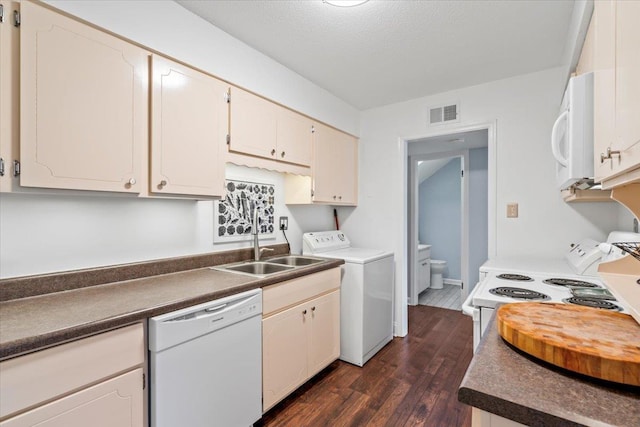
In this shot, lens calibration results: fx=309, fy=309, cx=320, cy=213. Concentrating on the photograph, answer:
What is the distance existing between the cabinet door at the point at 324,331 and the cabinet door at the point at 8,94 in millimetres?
1729

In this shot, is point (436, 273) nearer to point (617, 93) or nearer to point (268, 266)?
point (268, 266)

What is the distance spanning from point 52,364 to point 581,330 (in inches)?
61.7

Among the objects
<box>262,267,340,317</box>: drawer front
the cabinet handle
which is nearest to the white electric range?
the cabinet handle

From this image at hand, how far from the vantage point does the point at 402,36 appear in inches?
79.5

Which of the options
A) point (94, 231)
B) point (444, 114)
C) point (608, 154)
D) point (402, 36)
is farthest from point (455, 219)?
point (94, 231)

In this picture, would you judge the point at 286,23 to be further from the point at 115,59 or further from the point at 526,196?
the point at 526,196

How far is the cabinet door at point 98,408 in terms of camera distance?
3.23ft

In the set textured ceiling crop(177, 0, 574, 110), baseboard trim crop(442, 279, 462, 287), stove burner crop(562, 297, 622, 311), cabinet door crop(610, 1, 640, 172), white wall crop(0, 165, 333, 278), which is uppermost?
textured ceiling crop(177, 0, 574, 110)

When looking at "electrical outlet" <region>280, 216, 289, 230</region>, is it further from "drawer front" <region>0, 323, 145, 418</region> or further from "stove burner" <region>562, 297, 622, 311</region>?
"stove burner" <region>562, 297, 622, 311</region>

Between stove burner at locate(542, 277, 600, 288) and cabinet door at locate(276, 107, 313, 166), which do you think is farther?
cabinet door at locate(276, 107, 313, 166)

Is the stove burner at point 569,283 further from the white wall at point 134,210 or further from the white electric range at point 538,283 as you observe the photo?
the white wall at point 134,210

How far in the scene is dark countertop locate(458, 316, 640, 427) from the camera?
0.53m

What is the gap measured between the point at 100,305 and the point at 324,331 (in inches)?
61.0

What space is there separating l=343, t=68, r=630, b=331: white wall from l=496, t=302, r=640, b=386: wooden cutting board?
1.84 meters
